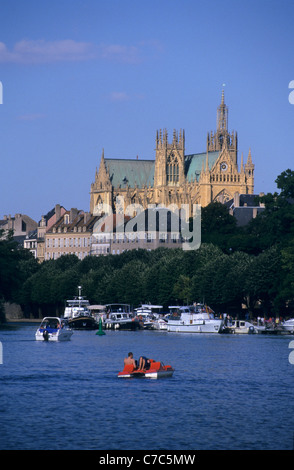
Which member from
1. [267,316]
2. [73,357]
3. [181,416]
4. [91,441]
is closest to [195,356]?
[73,357]

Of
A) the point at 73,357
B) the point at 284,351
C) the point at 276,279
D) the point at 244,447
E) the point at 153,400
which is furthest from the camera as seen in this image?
the point at 276,279

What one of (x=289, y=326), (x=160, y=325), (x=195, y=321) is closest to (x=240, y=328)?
(x=195, y=321)

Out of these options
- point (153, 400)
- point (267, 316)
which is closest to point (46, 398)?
point (153, 400)

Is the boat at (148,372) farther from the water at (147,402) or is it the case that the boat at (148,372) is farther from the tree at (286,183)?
the tree at (286,183)

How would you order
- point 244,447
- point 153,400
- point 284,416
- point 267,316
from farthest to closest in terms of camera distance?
1. point 267,316
2. point 153,400
3. point 284,416
4. point 244,447

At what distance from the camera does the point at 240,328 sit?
6811 inches

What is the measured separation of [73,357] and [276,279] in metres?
61.3

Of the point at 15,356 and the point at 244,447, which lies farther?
the point at 15,356

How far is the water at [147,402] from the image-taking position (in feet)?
209

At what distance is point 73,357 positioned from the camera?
11544 cm

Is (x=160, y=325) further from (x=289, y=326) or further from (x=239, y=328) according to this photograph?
(x=289, y=326)
